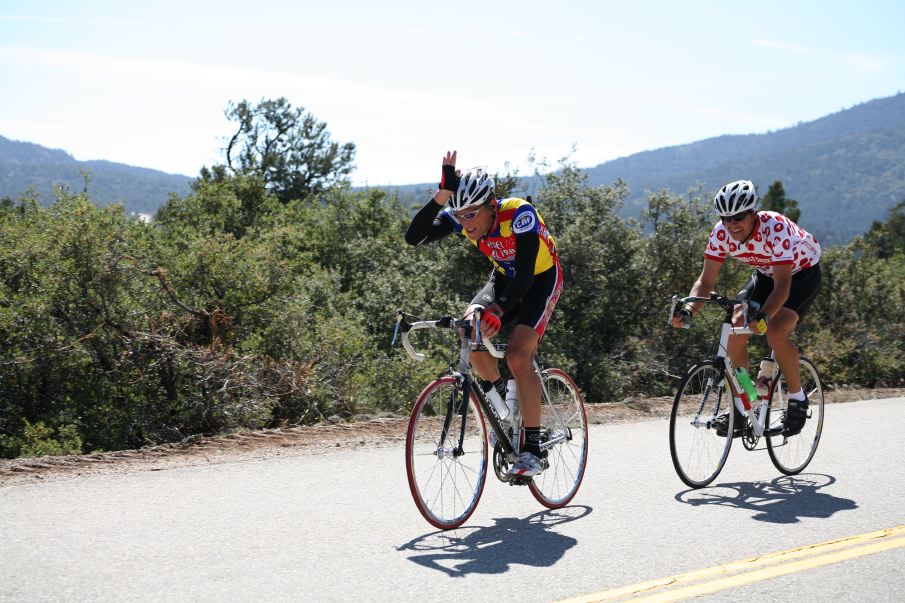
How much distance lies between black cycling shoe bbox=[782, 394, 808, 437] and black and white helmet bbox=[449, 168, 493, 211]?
336 centimetres

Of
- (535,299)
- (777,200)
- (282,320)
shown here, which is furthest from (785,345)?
(777,200)

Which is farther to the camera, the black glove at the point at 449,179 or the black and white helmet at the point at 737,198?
the black and white helmet at the point at 737,198

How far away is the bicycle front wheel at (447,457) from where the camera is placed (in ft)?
16.2

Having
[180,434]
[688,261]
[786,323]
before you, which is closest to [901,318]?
[688,261]

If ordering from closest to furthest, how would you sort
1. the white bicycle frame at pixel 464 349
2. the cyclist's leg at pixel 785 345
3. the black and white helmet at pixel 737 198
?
1. the white bicycle frame at pixel 464 349
2. the black and white helmet at pixel 737 198
3. the cyclist's leg at pixel 785 345

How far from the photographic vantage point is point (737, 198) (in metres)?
6.22

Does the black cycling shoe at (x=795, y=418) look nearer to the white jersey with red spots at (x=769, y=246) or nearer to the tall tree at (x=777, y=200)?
the white jersey with red spots at (x=769, y=246)

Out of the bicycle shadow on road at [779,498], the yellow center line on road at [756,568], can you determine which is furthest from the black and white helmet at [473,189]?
the bicycle shadow on road at [779,498]

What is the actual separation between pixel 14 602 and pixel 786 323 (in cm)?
564

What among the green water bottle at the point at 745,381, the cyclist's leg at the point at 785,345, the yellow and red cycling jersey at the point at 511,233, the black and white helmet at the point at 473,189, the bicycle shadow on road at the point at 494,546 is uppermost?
the black and white helmet at the point at 473,189

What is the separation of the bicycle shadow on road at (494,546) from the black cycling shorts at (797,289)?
2.80 m

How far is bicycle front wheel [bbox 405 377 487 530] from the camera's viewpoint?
4.94 metres

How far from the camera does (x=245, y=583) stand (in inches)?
159

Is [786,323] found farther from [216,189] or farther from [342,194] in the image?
[342,194]
